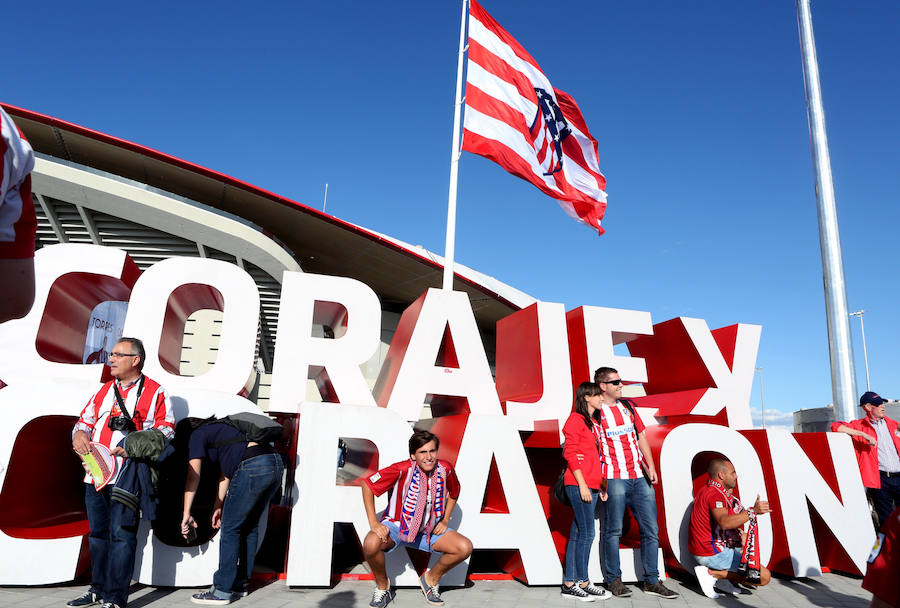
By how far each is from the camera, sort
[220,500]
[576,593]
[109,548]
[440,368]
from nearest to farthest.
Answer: [109,548] → [220,500] → [576,593] → [440,368]

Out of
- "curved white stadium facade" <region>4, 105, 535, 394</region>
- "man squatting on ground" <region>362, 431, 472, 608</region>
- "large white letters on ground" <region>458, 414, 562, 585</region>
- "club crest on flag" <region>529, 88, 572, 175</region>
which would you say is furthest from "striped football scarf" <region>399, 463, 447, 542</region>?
"curved white stadium facade" <region>4, 105, 535, 394</region>

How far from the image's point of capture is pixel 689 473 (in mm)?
5574

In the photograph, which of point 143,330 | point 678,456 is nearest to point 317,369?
point 143,330

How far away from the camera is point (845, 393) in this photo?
318 inches

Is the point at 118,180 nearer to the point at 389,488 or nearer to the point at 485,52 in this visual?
the point at 485,52

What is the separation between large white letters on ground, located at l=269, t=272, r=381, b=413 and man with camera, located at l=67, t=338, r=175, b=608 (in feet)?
4.92

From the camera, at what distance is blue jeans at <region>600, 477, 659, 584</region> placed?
4.74m

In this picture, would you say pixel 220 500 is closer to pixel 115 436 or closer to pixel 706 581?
pixel 115 436

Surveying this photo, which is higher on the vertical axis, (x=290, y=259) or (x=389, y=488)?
(x=290, y=259)

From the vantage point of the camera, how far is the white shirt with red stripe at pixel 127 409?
394 cm

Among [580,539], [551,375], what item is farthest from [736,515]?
[551,375]

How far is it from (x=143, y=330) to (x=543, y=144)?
251 inches

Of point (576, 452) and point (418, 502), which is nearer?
point (418, 502)

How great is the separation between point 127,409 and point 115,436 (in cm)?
19
